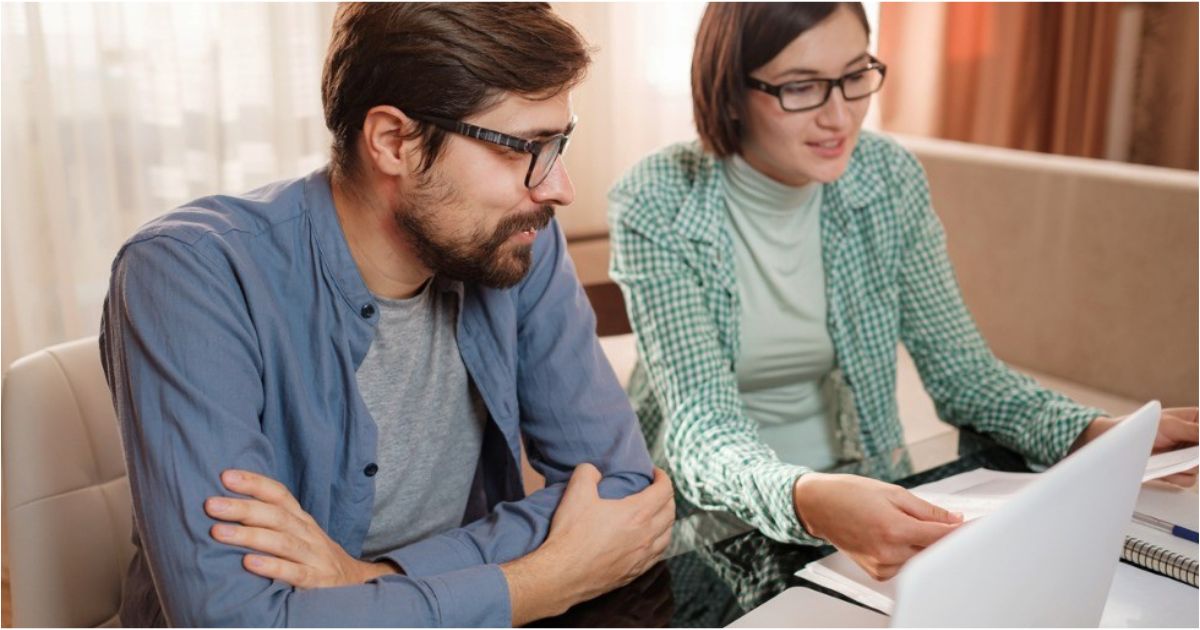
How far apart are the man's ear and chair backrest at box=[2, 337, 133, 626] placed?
0.38m

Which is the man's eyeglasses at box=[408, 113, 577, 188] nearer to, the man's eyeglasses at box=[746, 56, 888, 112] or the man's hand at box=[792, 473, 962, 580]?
the man's hand at box=[792, 473, 962, 580]

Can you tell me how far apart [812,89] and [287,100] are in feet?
5.13

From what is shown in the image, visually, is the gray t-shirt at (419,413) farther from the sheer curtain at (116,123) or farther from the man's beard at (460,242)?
the sheer curtain at (116,123)

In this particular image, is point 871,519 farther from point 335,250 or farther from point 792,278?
point 792,278

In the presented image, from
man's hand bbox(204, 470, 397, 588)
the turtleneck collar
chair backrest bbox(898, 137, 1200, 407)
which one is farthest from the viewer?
chair backrest bbox(898, 137, 1200, 407)

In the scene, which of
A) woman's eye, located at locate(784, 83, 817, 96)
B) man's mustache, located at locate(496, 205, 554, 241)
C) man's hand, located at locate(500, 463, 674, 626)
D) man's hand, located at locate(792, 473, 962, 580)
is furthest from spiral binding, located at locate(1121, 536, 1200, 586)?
woman's eye, located at locate(784, 83, 817, 96)

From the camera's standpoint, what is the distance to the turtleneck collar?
1667mm

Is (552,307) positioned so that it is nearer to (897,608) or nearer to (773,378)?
(773,378)

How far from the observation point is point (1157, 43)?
3301 millimetres

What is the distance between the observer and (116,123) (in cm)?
254

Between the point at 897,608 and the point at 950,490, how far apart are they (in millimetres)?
774

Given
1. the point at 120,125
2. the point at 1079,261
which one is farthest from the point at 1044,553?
the point at 120,125

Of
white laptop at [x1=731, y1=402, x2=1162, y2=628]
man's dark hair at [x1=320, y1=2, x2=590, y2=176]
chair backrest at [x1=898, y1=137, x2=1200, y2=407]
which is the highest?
man's dark hair at [x1=320, y1=2, x2=590, y2=176]

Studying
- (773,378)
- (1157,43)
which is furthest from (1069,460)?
(1157,43)
